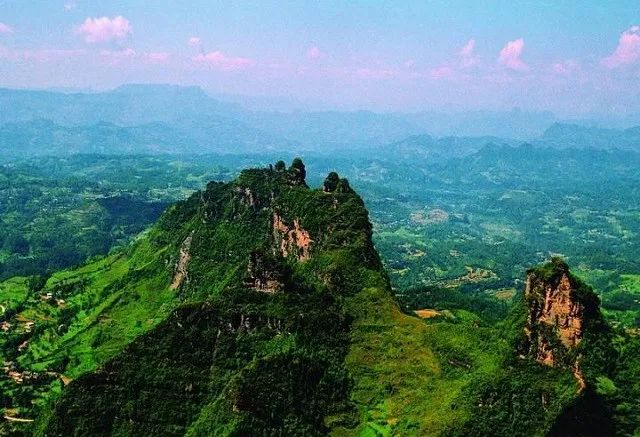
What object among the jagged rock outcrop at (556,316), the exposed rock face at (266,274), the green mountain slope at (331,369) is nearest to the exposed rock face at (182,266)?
the green mountain slope at (331,369)

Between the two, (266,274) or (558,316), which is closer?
(558,316)

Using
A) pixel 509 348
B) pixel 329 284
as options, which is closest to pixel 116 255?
pixel 329 284

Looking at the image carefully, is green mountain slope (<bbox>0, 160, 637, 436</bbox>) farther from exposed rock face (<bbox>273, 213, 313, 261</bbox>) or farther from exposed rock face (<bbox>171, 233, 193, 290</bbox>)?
exposed rock face (<bbox>171, 233, 193, 290</bbox>)

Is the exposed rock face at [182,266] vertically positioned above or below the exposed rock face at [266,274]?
below

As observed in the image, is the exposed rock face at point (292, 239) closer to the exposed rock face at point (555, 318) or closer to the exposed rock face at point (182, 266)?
the exposed rock face at point (182, 266)

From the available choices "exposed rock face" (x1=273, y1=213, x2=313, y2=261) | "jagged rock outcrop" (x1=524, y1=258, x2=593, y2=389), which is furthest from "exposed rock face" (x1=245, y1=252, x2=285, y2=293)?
"jagged rock outcrop" (x1=524, y1=258, x2=593, y2=389)

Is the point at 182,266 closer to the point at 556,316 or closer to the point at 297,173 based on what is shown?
the point at 297,173

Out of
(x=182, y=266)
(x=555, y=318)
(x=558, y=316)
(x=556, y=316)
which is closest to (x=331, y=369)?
(x=555, y=318)
